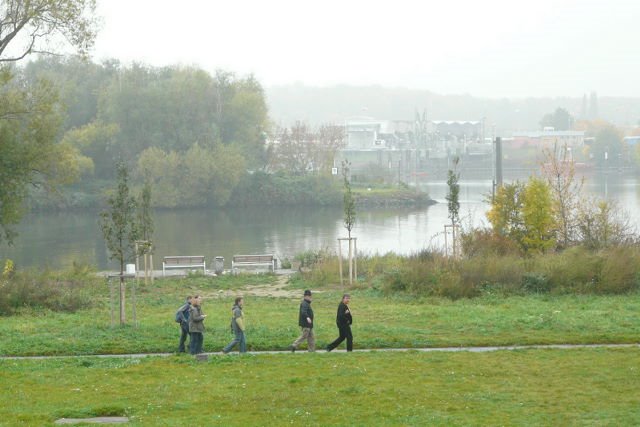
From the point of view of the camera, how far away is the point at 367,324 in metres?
23.9

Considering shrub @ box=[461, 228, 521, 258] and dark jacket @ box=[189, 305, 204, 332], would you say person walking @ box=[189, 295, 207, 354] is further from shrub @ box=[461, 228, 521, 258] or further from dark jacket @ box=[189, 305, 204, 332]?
shrub @ box=[461, 228, 521, 258]

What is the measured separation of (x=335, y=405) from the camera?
14977 millimetres

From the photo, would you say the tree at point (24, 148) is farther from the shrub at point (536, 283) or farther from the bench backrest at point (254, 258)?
the shrub at point (536, 283)

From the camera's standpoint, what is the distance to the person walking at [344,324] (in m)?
19.7

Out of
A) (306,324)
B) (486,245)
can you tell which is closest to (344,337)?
(306,324)

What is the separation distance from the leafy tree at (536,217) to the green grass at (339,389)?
21.6 metres

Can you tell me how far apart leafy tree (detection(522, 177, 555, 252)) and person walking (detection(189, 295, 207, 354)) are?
23.4 meters

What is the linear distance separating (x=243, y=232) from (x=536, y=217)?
128ft

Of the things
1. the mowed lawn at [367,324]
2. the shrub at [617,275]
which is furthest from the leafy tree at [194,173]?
the shrub at [617,275]

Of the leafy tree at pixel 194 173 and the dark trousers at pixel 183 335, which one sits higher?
the leafy tree at pixel 194 173

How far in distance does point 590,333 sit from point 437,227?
188 feet

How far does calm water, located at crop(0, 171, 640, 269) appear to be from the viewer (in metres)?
61.2

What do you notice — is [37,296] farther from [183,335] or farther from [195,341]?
[195,341]

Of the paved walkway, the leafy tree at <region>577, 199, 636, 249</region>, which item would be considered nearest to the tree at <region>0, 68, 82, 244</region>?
the paved walkway
